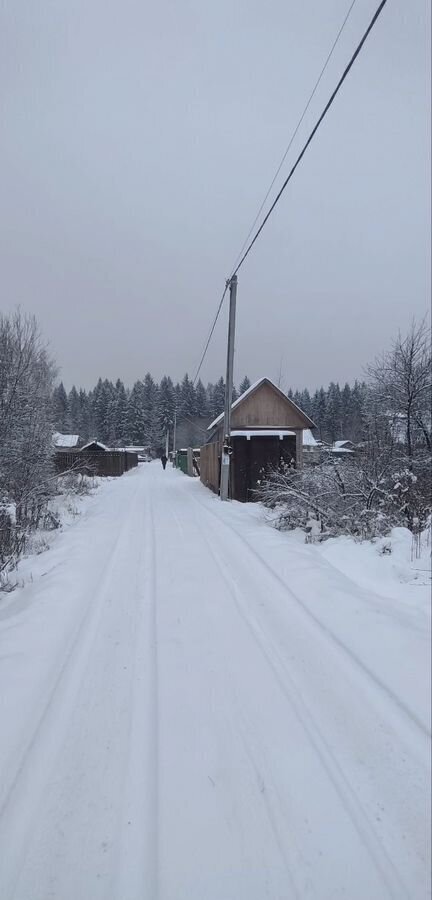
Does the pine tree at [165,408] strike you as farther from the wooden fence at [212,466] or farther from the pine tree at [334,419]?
the wooden fence at [212,466]

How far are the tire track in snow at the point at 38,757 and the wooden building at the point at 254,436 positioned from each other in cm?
937

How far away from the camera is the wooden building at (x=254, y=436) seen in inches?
492

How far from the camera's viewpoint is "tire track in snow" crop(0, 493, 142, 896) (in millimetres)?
1709

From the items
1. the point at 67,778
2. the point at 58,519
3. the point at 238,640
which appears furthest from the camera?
the point at 58,519

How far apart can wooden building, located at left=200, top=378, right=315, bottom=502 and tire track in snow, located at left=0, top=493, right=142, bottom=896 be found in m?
9.37

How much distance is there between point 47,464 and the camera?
1241 cm

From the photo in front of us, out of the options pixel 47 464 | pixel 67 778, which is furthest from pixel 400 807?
pixel 47 464

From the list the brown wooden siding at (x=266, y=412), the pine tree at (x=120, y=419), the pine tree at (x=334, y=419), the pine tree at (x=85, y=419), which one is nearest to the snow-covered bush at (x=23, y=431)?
the brown wooden siding at (x=266, y=412)

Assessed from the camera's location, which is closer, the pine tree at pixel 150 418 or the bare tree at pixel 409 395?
the bare tree at pixel 409 395

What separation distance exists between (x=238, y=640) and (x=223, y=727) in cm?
100

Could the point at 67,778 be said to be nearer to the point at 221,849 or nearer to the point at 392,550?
the point at 221,849

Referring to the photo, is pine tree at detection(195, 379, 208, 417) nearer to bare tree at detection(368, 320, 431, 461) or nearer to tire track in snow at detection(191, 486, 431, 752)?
bare tree at detection(368, 320, 431, 461)

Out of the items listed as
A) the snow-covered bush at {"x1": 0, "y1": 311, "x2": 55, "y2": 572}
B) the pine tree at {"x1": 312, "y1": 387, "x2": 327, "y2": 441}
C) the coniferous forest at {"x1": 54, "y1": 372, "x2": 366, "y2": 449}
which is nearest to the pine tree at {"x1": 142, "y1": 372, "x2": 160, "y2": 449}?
the coniferous forest at {"x1": 54, "y1": 372, "x2": 366, "y2": 449}

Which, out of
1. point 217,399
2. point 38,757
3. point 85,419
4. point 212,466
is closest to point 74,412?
→ point 85,419
